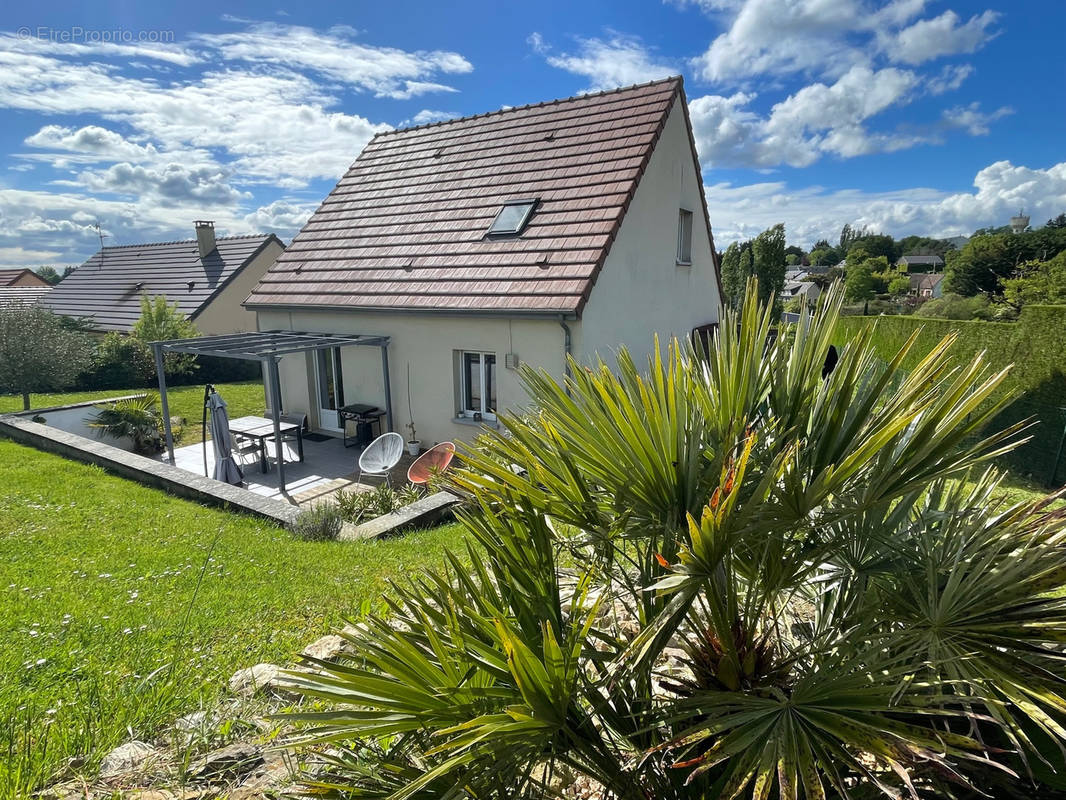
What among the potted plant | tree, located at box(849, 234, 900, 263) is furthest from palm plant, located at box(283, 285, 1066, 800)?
tree, located at box(849, 234, 900, 263)

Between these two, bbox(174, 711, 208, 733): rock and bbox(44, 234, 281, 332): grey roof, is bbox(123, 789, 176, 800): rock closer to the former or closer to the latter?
bbox(174, 711, 208, 733): rock

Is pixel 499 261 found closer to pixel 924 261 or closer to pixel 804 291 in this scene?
pixel 804 291

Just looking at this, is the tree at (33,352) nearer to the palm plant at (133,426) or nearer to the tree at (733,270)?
the palm plant at (133,426)

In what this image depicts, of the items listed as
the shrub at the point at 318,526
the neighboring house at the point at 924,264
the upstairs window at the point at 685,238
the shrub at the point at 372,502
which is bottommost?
the shrub at the point at 372,502

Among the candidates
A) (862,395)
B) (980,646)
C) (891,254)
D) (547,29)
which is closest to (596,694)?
(980,646)

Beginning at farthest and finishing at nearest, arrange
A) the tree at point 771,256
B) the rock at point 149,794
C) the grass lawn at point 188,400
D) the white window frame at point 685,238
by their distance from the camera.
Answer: the tree at point 771,256 → the grass lawn at point 188,400 → the white window frame at point 685,238 → the rock at point 149,794

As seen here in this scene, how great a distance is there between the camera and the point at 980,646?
6.04 feet

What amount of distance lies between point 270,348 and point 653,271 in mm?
8197

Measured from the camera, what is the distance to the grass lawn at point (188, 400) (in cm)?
1485

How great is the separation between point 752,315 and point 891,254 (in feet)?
420

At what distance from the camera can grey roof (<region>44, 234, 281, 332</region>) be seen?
25.3m

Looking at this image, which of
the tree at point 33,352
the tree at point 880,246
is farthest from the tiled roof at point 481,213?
the tree at point 880,246

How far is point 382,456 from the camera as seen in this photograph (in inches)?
392

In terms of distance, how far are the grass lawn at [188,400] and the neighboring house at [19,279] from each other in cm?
4979
